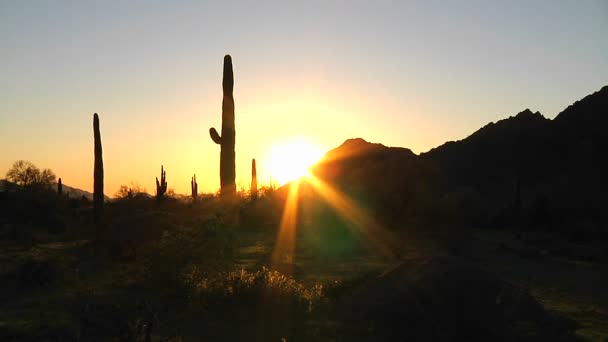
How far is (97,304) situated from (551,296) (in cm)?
929

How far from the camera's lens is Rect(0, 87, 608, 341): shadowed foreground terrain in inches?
327

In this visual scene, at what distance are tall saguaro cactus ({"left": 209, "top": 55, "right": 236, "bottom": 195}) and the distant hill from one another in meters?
9.43

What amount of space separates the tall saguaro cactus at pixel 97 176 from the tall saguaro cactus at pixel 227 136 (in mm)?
6295

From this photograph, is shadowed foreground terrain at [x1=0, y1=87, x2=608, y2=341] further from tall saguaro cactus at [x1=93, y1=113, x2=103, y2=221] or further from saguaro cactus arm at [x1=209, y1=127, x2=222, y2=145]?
saguaro cactus arm at [x1=209, y1=127, x2=222, y2=145]

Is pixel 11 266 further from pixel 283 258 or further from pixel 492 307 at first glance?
pixel 492 307

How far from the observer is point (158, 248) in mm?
13195

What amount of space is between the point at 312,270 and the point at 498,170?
138ft

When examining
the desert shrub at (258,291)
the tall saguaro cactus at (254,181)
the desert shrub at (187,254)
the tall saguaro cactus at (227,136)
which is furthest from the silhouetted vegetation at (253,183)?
the desert shrub at (258,291)

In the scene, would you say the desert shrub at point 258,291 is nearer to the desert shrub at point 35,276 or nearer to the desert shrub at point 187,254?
the desert shrub at point 187,254

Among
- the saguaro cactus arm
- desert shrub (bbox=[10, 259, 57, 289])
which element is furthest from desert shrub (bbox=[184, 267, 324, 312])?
the saguaro cactus arm

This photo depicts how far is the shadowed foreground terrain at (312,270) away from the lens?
327 inches

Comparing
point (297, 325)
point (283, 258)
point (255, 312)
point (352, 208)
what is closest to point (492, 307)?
point (297, 325)

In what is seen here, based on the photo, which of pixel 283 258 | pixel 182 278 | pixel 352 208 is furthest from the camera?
pixel 352 208

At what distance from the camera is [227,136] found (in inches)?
939
